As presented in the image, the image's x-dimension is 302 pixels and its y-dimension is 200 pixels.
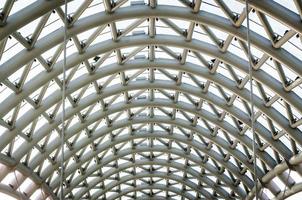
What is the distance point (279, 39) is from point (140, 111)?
22.3m

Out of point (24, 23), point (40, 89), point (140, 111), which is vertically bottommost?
point (24, 23)

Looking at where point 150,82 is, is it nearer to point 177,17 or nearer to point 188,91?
point 188,91

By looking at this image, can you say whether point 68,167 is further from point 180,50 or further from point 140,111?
point 180,50

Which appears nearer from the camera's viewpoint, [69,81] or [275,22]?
[275,22]

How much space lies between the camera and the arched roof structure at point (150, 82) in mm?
26344

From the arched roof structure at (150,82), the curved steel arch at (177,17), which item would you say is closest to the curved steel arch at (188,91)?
the arched roof structure at (150,82)

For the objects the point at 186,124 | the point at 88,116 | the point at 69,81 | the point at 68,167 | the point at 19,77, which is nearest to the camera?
the point at 19,77

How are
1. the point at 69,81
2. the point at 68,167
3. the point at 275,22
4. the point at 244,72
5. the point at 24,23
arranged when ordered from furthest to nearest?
the point at 68,167 < the point at 69,81 < the point at 244,72 < the point at 275,22 < the point at 24,23

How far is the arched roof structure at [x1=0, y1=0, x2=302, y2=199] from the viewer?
26344 mm

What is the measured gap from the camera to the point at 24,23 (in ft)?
74.0

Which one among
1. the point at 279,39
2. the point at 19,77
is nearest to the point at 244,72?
the point at 279,39

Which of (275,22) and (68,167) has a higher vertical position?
(68,167)

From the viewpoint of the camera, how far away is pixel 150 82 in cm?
4006

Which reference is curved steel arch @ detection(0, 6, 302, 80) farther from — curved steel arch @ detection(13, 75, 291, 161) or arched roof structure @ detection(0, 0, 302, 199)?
curved steel arch @ detection(13, 75, 291, 161)
